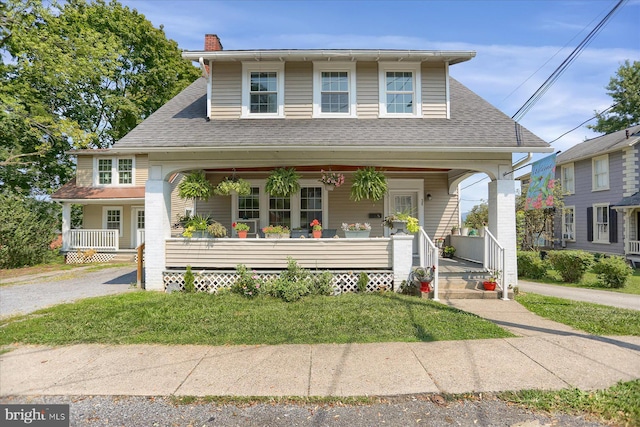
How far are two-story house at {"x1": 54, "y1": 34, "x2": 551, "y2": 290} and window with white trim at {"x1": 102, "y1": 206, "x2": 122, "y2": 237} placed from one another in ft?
31.4

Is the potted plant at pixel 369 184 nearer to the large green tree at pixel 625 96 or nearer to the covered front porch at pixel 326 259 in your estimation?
the covered front porch at pixel 326 259

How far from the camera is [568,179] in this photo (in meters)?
20.1

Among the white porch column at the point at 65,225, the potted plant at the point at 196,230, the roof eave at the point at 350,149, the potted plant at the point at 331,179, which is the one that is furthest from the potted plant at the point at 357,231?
the white porch column at the point at 65,225

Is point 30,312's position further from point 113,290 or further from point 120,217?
point 120,217

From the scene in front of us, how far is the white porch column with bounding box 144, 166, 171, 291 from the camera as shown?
8.42m

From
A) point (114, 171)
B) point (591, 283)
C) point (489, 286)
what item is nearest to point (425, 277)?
point (489, 286)

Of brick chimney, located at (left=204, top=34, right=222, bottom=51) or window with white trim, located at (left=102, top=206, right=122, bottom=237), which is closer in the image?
brick chimney, located at (left=204, top=34, right=222, bottom=51)

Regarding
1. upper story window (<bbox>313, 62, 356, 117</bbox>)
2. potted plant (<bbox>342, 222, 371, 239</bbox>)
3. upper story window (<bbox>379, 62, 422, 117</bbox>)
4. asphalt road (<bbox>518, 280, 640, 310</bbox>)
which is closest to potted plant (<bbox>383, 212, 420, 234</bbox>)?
potted plant (<bbox>342, 222, 371, 239</bbox>)

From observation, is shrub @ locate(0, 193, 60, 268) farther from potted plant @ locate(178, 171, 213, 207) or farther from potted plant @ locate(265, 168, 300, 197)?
potted plant @ locate(265, 168, 300, 197)

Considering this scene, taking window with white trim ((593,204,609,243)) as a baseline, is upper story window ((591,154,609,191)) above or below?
above

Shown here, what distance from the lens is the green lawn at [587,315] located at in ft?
18.1

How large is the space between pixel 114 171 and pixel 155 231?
11.7m

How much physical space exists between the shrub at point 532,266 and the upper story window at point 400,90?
23.3 ft

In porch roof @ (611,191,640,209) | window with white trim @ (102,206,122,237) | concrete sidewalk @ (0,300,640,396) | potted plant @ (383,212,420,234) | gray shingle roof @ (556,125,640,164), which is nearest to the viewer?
concrete sidewalk @ (0,300,640,396)
